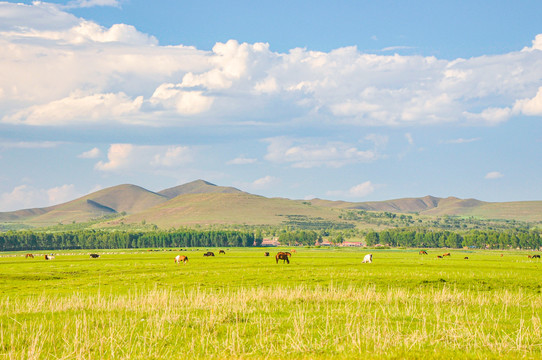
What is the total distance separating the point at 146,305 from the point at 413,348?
17611mm

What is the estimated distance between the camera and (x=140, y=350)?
20.6 metres

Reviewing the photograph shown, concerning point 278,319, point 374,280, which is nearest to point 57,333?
point 278,319

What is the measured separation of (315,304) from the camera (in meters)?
33.0

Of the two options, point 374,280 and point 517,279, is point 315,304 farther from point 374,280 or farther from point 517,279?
point 517,279

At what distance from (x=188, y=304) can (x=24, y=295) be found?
18.5 metres

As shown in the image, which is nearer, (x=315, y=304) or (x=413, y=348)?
(x=413, y=348)

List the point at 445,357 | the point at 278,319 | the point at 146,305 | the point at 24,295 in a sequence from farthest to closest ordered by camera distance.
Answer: the point at 24,295, the point at 146,305, the point at 278,319, the point at 445,357

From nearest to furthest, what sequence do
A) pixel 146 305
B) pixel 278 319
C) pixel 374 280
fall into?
1. pixel 278 319
2. pixel 146 305
3. pixel 374 280

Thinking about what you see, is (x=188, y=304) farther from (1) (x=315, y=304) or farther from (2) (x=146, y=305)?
(1) (x=315, y=304)

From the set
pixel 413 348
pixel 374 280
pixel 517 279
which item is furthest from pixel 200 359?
pixel 517 279

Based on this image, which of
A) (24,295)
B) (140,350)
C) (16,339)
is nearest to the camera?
(140,350)

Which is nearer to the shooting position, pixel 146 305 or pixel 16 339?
pixel 16 339

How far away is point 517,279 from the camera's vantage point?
5531 centimetres

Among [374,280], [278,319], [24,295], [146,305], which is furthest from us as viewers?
[374,280]
